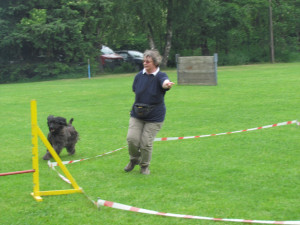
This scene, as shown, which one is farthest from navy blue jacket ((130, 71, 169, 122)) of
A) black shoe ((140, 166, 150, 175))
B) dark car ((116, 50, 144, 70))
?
dark car ((116, 50, 144, 70))

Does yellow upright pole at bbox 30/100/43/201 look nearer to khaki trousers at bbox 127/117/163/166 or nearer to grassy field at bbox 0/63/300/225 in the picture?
grassy field at bbox 0/63/300/225

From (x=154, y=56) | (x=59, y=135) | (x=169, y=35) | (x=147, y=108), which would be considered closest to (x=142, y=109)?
(x=147, y=108)

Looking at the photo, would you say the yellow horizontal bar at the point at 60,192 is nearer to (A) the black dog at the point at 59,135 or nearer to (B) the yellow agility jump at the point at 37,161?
(B) the yellow agility jump at the point at 37,161

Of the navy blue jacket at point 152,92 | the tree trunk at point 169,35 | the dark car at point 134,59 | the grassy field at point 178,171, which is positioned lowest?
the grassy field at point 178,171

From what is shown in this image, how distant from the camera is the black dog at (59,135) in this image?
7672 millimetres

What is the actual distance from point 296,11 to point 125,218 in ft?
119

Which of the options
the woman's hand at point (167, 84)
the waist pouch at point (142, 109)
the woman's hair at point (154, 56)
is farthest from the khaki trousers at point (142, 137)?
the woman's hair at point (154, 56)

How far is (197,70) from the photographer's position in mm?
21156

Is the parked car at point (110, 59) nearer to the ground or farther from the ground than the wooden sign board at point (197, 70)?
farther from the ground

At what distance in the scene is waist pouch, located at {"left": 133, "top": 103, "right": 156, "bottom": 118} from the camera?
650 cm

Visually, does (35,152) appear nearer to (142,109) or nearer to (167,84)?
(142,109)

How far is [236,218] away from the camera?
477 cm

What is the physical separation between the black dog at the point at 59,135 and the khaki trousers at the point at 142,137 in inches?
62.6

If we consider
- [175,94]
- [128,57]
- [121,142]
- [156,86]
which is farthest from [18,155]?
[128,57]
